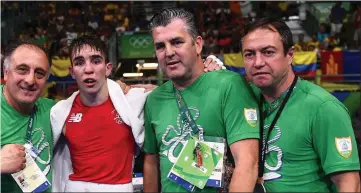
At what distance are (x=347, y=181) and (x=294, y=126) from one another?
15.0 inches

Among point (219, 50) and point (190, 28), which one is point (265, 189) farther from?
point (219, 50)

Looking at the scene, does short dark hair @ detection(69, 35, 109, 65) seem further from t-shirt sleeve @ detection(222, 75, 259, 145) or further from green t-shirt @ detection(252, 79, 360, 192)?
green t-shirt @ detection(252, 79, 360, 192)

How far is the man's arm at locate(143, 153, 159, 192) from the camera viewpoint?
305 cm

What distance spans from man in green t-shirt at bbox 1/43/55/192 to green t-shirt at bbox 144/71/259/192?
788mm

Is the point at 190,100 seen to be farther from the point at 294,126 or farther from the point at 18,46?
the point at 18,46

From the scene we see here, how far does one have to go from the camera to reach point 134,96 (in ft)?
10.7

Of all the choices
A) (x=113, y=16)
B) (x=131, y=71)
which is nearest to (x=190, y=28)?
(x=131, y=71)

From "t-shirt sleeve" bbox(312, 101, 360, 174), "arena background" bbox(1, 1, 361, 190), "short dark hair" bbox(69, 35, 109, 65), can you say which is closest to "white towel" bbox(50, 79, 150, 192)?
"short dark hair" bbox(69, 35, 109, 65)

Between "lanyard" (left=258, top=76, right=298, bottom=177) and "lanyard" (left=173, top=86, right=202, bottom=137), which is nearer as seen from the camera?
"lanyard" (left=258, top=76, right=298, bottom=177)

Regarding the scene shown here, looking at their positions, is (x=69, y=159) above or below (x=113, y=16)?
below

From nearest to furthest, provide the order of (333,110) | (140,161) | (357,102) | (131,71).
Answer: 1. (333,110)
2. (140,161)
3. (357,102)
4. (131,71)

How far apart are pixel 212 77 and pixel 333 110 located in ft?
2.32

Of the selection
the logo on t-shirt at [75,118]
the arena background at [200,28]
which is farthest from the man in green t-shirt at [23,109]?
the arena background at [200,28]

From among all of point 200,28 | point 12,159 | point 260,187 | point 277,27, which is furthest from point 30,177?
point 200,28
